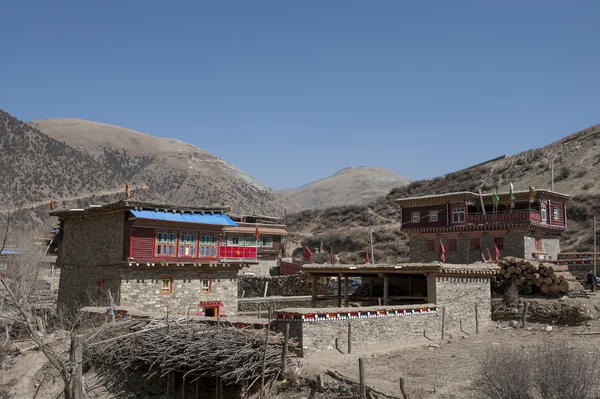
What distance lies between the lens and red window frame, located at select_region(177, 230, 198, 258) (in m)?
32.9

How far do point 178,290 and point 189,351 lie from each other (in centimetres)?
1370

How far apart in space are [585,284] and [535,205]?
12324 millimetres

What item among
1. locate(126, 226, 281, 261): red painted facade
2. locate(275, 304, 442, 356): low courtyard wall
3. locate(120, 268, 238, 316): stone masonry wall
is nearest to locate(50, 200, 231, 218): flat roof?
locate(126, 226, 281, 261): red painted facade

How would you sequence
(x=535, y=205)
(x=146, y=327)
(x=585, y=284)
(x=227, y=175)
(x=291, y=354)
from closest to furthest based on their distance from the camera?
(x=291, y=354) → (x=146, y=327) → (x=585, y=284) → (x=535, y=205) → (x=227, y=175)

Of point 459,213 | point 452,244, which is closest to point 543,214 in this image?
point 459,213

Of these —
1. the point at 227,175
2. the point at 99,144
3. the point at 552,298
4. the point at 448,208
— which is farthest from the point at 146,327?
the point at 99,144

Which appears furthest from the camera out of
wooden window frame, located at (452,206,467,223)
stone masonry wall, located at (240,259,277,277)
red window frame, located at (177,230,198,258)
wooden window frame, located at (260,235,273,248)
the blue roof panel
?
wooden window frame, located at (260,235,273,248)

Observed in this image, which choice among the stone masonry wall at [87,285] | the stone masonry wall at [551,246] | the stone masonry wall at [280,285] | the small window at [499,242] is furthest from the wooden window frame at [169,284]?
the stone masonry wall at [551,246]

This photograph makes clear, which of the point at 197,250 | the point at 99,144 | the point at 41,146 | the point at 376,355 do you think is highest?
the point at 99,144

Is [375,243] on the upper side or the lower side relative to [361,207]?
lower

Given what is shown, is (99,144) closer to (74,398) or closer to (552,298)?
(552,298)

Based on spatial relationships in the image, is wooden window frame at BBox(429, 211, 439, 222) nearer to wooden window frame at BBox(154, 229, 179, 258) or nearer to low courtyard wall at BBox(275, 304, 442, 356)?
low courtyard wall at BBox(275, 304, 442, 356)

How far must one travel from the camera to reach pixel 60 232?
121 ft

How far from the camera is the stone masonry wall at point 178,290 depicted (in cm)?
3073
